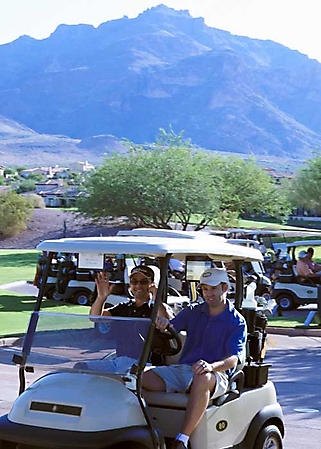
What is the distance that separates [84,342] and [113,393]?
0.51 metres

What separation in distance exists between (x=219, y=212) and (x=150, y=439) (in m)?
43.7

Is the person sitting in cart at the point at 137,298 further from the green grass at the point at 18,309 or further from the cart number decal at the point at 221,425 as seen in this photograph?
the green grass at the point at 18,309

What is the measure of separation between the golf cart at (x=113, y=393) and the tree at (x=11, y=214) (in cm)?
5879

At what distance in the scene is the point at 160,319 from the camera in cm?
554

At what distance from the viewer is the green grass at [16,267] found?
109 ft

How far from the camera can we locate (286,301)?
21234 mm

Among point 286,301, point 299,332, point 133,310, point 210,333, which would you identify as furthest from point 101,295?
point 286,301

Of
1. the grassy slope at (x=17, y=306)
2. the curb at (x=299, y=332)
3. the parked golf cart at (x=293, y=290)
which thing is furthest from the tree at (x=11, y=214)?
the curb at (x=299, y=332)

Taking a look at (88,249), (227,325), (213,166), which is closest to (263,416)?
(227,325)

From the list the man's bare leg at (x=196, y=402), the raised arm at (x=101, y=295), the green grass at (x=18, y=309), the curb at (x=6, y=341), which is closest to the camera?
the man's bare leg at (x=196, y=402)

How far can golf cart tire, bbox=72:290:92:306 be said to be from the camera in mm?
22003

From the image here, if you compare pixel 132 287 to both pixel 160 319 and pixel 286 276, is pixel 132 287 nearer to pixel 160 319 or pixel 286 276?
pixel 160 319

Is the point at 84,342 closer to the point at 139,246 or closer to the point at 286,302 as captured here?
the point at 139,246

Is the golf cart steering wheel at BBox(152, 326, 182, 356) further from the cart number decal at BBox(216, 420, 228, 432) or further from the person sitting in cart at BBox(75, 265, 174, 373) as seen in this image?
the cart number decal at BBox(216, 420, 228, 432)
